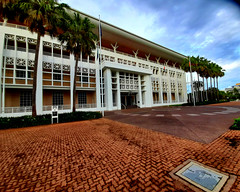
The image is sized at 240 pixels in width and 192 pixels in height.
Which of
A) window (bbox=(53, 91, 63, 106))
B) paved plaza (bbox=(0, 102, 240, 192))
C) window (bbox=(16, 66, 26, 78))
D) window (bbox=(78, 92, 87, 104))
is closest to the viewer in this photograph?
paved plaza (bbox=(0, 102, 240, 192))

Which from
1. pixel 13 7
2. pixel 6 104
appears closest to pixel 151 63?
pixel 13 7

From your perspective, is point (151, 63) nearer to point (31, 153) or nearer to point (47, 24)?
point (47, 24)

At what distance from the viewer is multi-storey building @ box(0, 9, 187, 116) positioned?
1298cm

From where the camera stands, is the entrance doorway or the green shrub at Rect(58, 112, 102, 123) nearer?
the green shrub at Rect(58, 112, 102, 123)

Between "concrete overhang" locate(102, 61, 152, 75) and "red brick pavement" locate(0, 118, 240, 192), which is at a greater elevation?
"concrete overhang" locate(102, 61, 152, 75)

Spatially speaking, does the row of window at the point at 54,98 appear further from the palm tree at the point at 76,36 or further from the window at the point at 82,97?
the palm tree at the point at 76,36

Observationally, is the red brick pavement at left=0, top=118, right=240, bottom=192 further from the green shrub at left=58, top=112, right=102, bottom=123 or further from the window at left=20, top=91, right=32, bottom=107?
the window at left=20, top=91, right=32, bottom=107

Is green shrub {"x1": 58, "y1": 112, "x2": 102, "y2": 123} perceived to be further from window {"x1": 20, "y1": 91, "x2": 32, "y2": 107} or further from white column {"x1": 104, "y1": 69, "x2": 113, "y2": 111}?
window {"x1": 20, "y1": 91, "x2": 32, "y2": 107}

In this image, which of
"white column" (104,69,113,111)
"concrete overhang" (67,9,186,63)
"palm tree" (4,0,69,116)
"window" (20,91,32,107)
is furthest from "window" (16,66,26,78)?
"concrete overhang" (67,9,186,63)

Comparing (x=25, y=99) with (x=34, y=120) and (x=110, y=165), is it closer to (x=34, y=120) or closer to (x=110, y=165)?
(x=34, y=120)

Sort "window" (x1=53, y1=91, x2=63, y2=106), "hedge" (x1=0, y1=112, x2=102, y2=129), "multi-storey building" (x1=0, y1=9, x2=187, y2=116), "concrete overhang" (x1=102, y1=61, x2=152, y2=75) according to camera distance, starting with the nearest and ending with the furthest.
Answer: "hedge" (x1=0, y1=112, x2=102, y2=129)
"multi-storey building" (x1=0, y1=9, x2=187, y2=116)
"window" (x1=53, y1=91, x2=63, y2=106)
"concrete overhang" (x1=102, y1=61, x2=152, y2=75)

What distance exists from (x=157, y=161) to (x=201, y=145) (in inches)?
83.1

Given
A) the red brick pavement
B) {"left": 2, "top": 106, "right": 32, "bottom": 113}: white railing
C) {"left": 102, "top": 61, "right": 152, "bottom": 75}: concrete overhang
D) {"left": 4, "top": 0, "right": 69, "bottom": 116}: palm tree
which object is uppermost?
{"left": 4, "top": 0, "right": 69, "bottom": 116}: palm tree

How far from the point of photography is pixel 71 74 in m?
16.0
